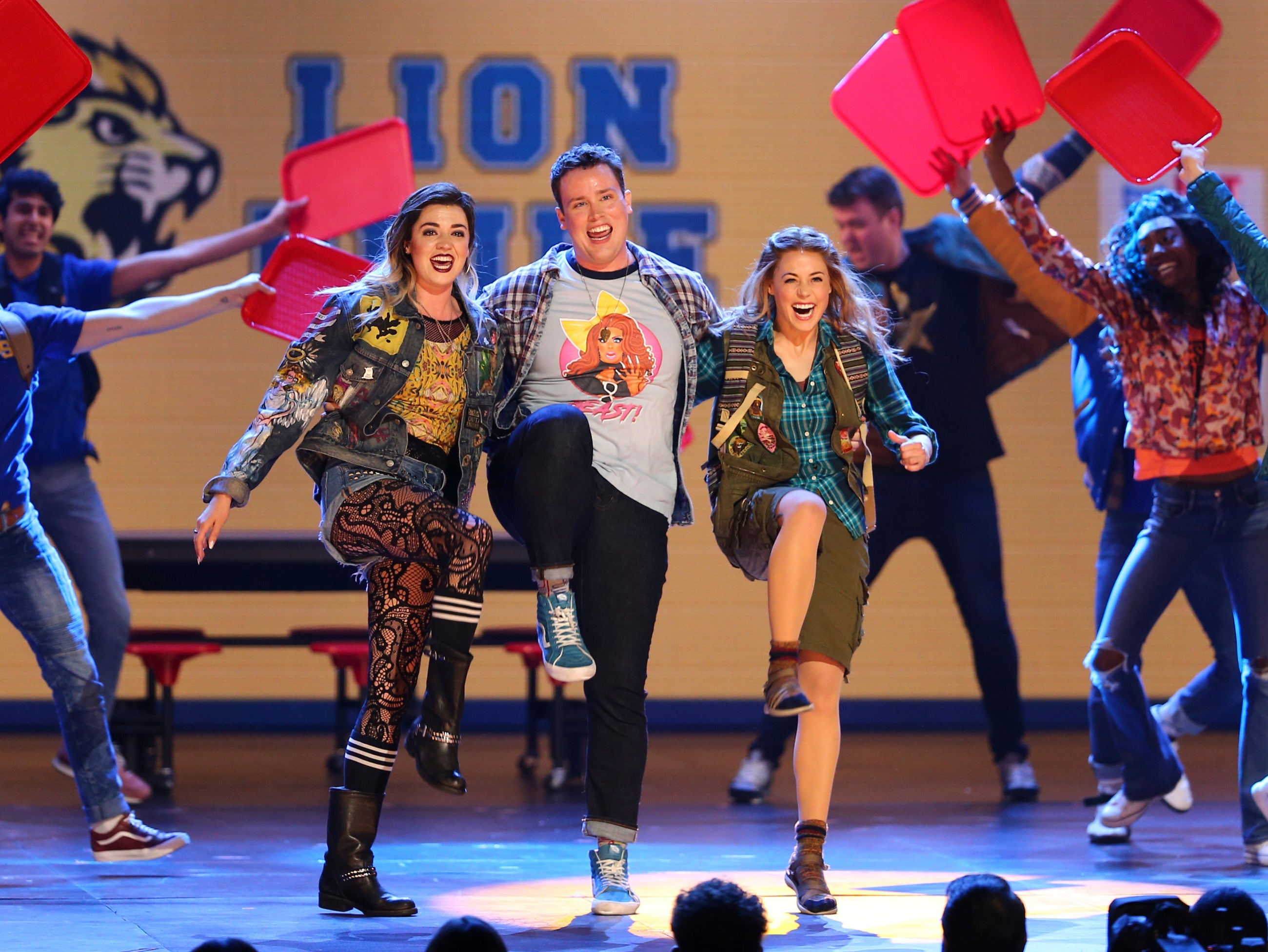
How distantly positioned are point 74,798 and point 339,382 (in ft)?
9.07

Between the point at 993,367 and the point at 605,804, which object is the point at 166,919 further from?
the point at 993,367

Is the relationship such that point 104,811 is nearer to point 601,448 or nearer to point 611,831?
point 611,831

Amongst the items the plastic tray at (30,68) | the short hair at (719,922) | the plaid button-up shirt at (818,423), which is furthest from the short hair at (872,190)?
the short hair at (719,922)

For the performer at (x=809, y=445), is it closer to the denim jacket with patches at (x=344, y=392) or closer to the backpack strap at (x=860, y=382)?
the backpack strap at (x=860, y=382)

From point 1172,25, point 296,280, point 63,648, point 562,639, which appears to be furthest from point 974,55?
point 63,648

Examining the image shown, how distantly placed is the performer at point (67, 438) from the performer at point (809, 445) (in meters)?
1.99

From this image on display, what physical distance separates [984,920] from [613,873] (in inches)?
52.5

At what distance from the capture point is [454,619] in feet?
10.9

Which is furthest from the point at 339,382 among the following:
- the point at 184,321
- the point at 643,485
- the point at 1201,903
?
the point at 1201,903

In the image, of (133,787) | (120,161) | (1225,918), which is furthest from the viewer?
(120,161)

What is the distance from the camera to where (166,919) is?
3172 millimetres

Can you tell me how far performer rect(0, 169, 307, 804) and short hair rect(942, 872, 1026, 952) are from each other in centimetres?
349

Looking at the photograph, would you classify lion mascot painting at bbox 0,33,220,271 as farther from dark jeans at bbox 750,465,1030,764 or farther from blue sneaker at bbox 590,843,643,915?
blue sneaker at bbox 590,843,643,915

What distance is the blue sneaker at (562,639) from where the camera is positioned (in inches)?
129
